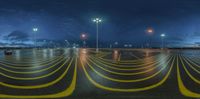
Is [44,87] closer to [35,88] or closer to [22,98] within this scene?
[35,88]

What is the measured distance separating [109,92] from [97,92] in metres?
0.49

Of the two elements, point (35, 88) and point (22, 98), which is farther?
point (35, 88)

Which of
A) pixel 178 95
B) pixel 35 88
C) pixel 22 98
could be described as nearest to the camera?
pixel 22 98

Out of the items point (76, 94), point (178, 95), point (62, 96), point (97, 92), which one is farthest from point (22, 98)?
point (178, 95)

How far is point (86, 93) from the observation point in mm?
8297

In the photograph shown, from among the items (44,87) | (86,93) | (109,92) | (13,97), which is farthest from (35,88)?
(109,92)

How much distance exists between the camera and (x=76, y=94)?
8.16 meters

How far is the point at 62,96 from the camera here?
7.84m

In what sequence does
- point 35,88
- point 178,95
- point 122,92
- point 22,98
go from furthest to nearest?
point 35,88 < point 122,92 < point 178,95 < point 22,98

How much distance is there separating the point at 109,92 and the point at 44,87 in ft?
10.3

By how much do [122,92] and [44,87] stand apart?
11.9 feet

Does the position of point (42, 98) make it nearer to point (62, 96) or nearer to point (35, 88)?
point (62, 96)

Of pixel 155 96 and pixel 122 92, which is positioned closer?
pixel 155 96

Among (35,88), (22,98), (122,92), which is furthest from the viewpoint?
(35,88)
